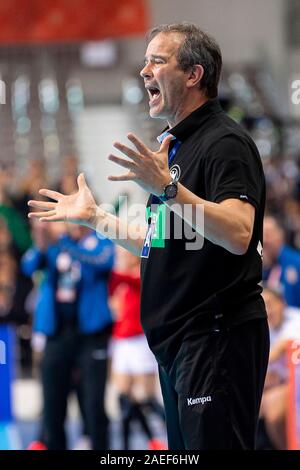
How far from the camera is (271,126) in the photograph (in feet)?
50.8

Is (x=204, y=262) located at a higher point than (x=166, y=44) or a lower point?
lower

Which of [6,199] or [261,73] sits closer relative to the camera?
[6,199]

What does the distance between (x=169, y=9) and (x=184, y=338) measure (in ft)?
46.7

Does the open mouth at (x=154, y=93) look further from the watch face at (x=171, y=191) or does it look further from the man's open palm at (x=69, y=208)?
the watch face at (x=171, y=191)

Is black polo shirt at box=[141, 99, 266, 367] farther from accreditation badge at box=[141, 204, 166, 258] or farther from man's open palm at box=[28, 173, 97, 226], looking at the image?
man's open palm at box=[28, 173, 97, 226]

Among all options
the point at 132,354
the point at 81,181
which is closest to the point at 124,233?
the point at 81,181

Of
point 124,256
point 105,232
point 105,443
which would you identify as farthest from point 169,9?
point 105,232

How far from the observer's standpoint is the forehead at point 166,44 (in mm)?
2676

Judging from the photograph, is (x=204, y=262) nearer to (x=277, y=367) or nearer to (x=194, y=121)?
(x=194, y=121)

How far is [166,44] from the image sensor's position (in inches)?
106

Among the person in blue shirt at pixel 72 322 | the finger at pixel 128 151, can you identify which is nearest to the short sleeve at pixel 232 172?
the finger at pixel 128 151

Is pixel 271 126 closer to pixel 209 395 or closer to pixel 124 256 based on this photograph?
pixel 124 256

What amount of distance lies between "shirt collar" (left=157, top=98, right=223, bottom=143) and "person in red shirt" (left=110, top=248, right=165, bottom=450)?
10.6ft

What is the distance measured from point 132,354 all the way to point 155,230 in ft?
11.5
